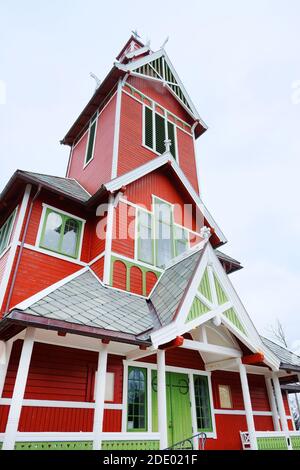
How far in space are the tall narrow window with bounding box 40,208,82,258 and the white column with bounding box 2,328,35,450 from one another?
349 cm

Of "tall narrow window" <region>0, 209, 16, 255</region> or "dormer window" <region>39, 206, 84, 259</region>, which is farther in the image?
"tall narrow window" <region>0, 209, 16, 255</region>

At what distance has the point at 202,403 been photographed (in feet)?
30.5

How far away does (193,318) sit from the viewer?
7.21 metres

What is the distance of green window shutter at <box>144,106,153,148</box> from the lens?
13492 mm

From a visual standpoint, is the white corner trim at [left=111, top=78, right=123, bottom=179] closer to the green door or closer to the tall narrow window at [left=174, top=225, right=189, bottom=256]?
the tall narrow window at [left=174, top=225, right=189, bottom=256]

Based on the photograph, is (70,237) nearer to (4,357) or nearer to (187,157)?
(4,357)

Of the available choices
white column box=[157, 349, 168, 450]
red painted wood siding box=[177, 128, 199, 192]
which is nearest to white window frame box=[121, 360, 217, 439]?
white column box=[157, 349, 168, 450]

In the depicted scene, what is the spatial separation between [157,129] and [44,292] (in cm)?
970

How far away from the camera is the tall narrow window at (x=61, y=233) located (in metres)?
9.16

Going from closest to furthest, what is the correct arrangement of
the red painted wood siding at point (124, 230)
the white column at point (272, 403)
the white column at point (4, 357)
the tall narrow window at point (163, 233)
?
the white column at point (4, 357) → the red painted wood siding at point (124, 230) → the white column at point (272, 403) → the tall narrow window at point (163, 233)

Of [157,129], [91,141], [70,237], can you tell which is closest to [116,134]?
[91,141]

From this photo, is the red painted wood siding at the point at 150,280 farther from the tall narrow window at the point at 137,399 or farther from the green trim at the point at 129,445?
the green trim at the point at 129,445

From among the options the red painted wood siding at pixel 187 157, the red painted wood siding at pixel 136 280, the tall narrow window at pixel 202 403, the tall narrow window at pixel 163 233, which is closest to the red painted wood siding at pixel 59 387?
the red painted wood siding at pixel 136 280

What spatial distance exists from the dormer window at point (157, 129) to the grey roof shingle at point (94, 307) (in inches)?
276
